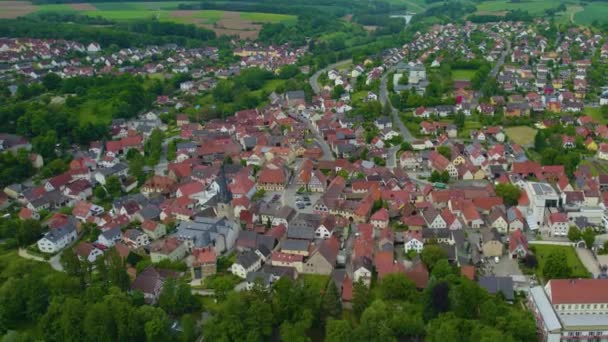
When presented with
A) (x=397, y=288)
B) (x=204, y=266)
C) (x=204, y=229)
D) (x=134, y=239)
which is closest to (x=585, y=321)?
(x=397, y=288)

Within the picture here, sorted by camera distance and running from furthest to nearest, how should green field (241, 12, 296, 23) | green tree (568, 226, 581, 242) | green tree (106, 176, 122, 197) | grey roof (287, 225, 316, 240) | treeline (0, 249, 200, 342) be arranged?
green field (241, 12, 296, 23) → green tree (106, 176, 122, 197) → grey roof (287, 225, 316, 240) → green tree (568, 226, 581, 242) → treeline (0, 249, 200, 342)

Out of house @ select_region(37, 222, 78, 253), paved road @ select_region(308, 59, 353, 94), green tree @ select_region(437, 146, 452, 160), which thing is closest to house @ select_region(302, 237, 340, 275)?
house @ select_region(37, 222, 78, 253)

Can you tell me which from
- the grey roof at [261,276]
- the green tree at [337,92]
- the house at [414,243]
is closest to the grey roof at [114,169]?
the grey roof at [261,276]

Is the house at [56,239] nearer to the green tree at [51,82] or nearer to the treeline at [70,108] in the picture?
the treeline at [70,108]

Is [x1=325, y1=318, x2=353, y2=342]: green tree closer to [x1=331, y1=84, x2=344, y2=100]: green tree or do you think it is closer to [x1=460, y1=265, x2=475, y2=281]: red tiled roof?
[x1=460, y1=265, x2=475, y2=281]: red tiled roof

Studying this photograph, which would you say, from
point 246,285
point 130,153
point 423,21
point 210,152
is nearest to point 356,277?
point 246,285

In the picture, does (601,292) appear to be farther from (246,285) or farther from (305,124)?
(305,124)
